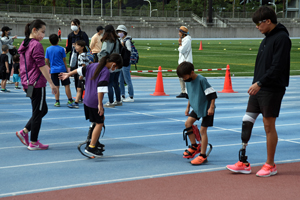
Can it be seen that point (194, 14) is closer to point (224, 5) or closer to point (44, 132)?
point (224, 5)

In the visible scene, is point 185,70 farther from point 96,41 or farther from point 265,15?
point 96,41

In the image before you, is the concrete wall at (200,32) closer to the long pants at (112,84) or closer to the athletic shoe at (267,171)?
the long pants at (112,84)

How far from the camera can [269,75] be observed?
5379mm

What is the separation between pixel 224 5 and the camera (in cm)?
10825

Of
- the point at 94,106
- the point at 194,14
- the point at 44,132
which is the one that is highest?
the point at 194,14

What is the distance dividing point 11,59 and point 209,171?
11230 millimetres

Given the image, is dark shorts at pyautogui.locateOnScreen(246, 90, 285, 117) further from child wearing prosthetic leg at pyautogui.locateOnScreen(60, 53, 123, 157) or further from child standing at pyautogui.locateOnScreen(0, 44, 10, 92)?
child standing at pyautogui.locateOnScreen(0, 44, 10, 92)

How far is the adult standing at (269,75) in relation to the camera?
5.38 m

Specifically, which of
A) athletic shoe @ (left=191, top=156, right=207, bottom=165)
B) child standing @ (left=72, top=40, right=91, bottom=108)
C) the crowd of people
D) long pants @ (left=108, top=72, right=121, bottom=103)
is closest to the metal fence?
child standing @ (left=72, top=40, right=91, bottom=108)

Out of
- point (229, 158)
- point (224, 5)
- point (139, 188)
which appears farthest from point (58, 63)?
point (224, 5)

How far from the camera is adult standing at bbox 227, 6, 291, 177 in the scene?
538 centimetres

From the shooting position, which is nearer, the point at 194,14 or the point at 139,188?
the point at 139,188

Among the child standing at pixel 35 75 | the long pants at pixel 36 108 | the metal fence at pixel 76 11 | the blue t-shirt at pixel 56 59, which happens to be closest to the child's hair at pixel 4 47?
→ the blue t-shirt at pixel 56 59

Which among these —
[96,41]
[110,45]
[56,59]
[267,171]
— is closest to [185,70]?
[267,171]
